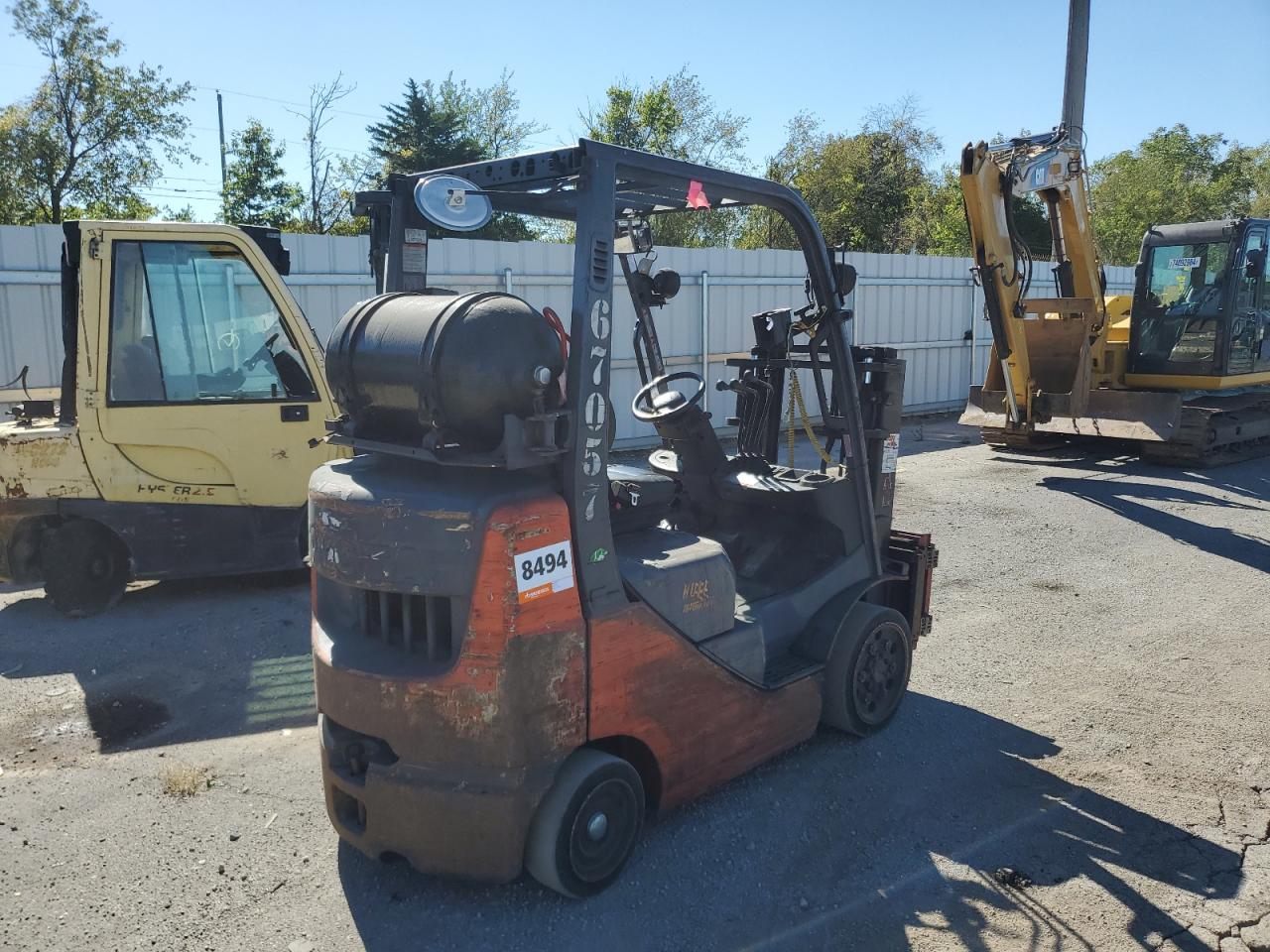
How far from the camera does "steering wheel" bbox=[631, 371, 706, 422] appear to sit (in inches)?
161

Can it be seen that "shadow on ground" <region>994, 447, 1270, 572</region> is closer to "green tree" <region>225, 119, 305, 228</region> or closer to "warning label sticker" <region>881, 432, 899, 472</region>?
"warning label sticker" <region>881, 432, 899, 472</region>

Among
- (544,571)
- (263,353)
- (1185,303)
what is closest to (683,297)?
(1185,303)

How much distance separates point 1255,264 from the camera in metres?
11.8

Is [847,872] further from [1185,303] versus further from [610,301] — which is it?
[1185,303]

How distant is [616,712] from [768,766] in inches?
48.7

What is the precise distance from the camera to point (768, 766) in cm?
409

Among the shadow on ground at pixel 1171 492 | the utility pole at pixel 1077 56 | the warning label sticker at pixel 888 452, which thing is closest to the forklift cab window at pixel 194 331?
the warning label sticker at pixel 888 452

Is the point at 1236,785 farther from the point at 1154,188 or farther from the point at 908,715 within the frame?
the point at 1154,188

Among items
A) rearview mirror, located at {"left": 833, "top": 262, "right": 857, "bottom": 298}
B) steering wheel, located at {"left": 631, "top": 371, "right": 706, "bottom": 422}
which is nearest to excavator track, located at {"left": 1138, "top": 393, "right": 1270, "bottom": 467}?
rearview mirror, located at {"left": 833, "top": 262, "right": 857, "bottom": 298}

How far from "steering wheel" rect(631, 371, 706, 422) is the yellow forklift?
291cm

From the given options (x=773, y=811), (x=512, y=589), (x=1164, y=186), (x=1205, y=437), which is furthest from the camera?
(x=1164, y=186)

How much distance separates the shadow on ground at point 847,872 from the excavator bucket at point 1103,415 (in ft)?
27.6

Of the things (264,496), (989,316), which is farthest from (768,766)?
(989,316)

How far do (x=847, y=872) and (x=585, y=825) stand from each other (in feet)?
3.27
